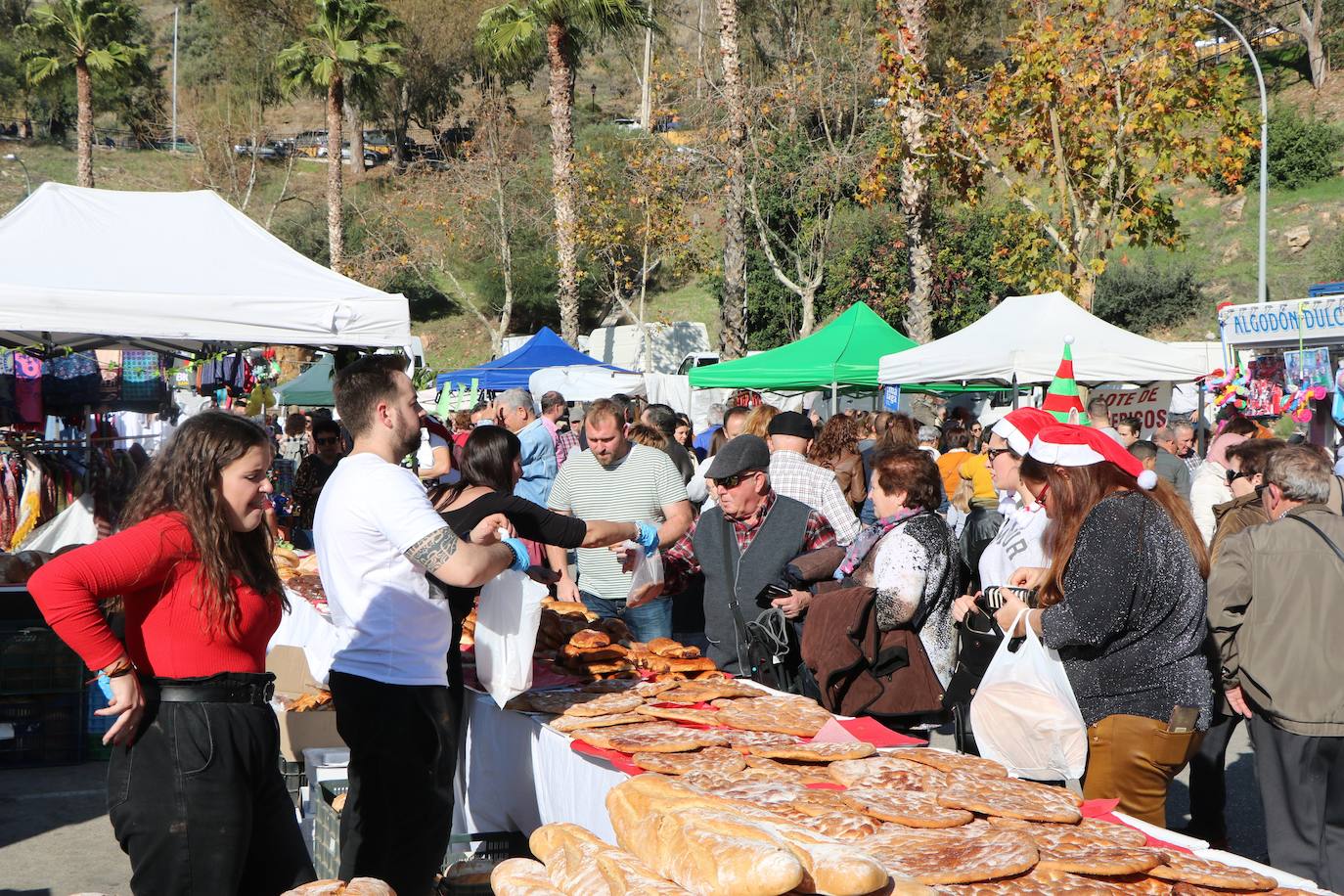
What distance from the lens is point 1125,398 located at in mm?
12352

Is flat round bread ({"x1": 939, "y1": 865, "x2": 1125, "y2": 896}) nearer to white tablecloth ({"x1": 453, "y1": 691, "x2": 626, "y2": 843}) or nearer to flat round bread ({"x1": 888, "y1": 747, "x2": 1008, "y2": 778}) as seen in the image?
flat round bread ({"x1": 888, "y1": 747, "x2": 1008, "y2": 778})

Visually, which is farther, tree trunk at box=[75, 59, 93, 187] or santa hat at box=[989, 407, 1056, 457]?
tree trunk at box=[75, 59, 93, 187]

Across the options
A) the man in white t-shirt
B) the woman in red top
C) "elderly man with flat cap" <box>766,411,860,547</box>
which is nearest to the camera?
the woman in red top

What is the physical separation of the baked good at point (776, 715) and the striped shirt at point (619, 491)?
2.36 metres

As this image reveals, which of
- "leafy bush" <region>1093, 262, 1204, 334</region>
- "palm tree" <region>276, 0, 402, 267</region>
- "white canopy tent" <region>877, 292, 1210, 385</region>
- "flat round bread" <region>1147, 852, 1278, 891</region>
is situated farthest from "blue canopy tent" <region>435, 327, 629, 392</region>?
"leafy bush" <region>1093, 262, 1204, 334</region>

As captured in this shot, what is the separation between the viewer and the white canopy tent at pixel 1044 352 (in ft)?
35.0

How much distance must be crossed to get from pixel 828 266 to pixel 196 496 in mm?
33377

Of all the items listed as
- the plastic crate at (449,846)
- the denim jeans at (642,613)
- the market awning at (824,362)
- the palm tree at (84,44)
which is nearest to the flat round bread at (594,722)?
the plastic crate at (449,846)

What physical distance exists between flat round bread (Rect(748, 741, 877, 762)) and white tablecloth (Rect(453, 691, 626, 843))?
450mm

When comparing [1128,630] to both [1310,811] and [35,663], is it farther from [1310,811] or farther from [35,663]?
[35,663]

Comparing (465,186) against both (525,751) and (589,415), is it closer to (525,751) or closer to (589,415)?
(589,415)

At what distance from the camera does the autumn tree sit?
519 inches

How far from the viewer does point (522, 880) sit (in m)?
2.62

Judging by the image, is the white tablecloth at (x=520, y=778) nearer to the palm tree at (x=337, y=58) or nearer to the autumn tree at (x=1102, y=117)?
the autumn tree at (x=1102, y=117)
